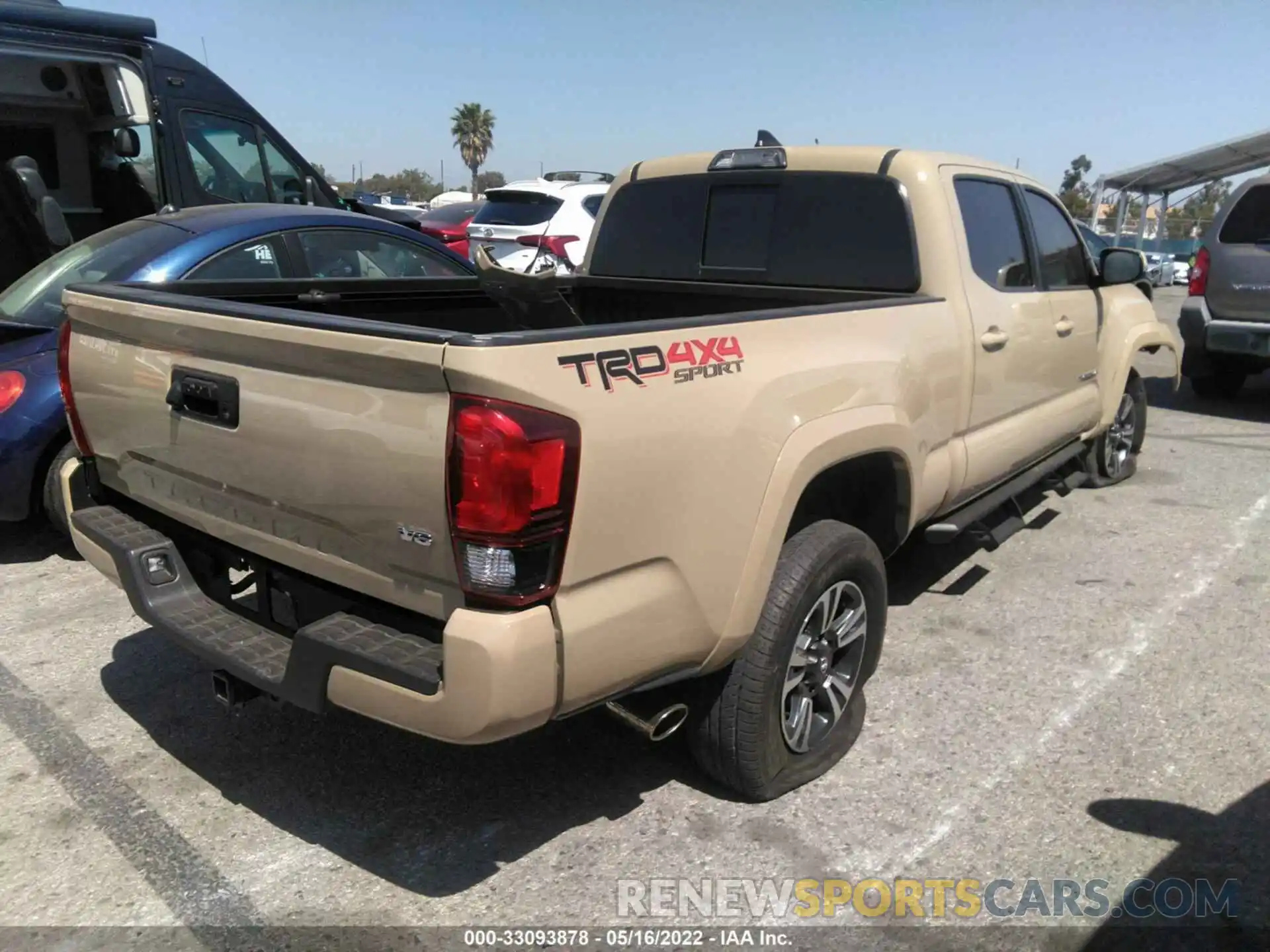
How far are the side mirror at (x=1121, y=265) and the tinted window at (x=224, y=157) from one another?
243 inches

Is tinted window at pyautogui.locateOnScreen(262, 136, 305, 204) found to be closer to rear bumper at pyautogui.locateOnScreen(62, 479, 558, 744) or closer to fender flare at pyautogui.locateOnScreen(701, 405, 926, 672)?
rear bumper at pyautogui.locateOnScreen(62, 479, 558, 744)

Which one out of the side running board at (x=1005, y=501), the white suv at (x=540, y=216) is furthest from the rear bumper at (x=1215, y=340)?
the white suv at (x=540, y=216)

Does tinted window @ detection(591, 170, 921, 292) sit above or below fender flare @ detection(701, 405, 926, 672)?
above

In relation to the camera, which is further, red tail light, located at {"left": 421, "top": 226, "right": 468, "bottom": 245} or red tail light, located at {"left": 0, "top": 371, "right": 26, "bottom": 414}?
red tail light, located at {"left": 421, "top": 226, "right": 468, "bottom": 245}

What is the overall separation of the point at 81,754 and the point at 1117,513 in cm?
557

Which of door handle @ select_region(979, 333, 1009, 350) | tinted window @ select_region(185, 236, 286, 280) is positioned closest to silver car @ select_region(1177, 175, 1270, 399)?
door handle @ select_region(979, 333, 1009, 350)

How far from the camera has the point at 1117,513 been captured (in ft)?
20.2

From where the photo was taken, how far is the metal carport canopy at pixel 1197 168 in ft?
70.2

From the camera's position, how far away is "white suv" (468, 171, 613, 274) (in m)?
11.4

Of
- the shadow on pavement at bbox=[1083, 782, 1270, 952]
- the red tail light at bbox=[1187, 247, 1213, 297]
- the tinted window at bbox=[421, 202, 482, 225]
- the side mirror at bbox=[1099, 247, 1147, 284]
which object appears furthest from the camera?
the tinted window at bbox=[421, 202, 482, 225]

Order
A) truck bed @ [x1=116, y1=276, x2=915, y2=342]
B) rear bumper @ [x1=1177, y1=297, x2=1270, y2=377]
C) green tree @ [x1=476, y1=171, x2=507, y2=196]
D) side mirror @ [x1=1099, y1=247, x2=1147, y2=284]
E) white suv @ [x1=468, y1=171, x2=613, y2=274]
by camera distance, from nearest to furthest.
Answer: truck bed @ [x1=116, y1=276, x2=915, y2=342]
side mirror @ [x1=1099, y1=247, x2=1147, y2=284]
rear bumper @ [x1=1177, y1=297, x2=1270, y2=377]
white suv @ [x1=468, y1=171, x2=613, y2=274]
green tree @ [x1=476, y1=171, x2=507, y2=196]

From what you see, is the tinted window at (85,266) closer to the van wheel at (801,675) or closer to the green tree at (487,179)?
the van wheel at (801,675)

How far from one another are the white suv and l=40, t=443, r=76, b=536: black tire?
22.4 feet

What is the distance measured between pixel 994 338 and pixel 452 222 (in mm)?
12667
